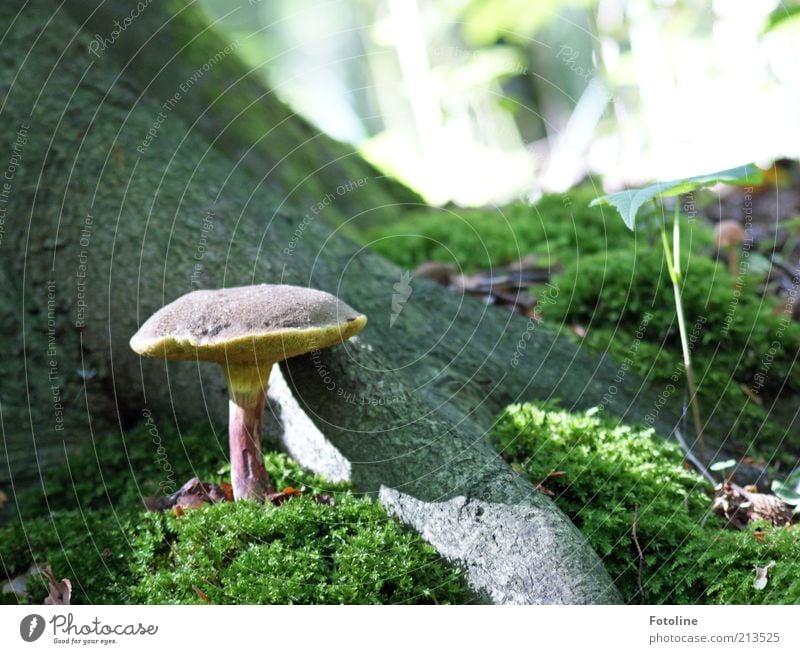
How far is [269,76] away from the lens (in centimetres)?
502

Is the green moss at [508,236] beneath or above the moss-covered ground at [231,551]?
above

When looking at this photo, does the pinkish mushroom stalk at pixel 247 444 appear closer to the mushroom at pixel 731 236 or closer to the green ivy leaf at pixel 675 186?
the green ivy leaf at pixel 675 186

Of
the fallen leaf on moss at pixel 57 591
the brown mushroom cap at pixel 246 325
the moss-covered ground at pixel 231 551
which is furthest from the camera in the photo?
the fallen leaf on moss at pixel 57 591

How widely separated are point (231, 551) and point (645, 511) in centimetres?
145

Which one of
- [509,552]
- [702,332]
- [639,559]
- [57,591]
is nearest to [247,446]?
[57,591]

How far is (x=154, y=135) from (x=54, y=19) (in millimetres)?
872

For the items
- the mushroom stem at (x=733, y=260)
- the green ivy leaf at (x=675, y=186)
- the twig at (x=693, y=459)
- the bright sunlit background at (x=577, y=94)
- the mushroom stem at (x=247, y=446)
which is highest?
the bright sunlit background at (x=577, y=94)

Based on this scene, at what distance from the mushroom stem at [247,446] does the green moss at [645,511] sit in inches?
37.0

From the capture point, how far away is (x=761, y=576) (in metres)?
2.12

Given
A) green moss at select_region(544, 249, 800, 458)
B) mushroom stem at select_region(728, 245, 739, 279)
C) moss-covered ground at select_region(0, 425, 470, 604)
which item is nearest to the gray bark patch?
moss-covered ground at select_region(0, 425, 470, 604)

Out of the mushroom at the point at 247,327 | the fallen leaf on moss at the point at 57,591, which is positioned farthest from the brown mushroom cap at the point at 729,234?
the fallen leaf on moss at the point at 57,591

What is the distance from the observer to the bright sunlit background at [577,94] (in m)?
4.80

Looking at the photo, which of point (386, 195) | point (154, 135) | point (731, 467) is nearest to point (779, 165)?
point (386, 195)

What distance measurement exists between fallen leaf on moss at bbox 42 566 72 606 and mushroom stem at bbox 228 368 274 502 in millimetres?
658
